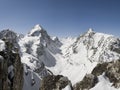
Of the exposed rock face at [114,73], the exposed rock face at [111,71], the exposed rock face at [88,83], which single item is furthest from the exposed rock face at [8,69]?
the exposed rock face at [111,71]

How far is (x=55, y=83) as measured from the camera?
392 ft

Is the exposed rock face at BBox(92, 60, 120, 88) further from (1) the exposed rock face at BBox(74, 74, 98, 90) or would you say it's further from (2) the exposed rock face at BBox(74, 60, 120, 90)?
(1) the exposed rock face at BBox(74, 74, 98, 90)

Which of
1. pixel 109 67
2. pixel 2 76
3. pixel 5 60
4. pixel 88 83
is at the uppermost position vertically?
pixel 109 67

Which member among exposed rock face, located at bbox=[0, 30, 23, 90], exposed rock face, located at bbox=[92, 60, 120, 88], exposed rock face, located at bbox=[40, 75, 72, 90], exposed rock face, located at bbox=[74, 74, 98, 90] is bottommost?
exposed rock face, located at bbox=[0, 30, 23, 90]

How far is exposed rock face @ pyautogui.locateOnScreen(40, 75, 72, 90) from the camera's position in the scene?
Answer: 383ft

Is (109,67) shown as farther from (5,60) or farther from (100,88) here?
(5,60)

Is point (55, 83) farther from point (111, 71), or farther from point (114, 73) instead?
point (111, 71)

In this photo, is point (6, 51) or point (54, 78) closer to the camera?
point (6, 51)

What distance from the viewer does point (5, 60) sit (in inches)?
2852

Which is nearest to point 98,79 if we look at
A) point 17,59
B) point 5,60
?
point 17,59

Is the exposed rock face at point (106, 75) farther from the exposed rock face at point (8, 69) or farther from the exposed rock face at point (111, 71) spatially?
the exposed rock face at point (8, 69)

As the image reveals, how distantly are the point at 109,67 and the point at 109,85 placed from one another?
39.3 ft

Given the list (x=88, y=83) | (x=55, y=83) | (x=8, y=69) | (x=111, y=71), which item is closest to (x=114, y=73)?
(x=111, y=71)

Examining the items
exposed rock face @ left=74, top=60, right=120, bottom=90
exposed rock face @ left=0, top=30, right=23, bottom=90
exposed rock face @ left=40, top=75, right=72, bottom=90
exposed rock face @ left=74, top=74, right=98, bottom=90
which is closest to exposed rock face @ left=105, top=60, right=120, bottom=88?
exposed rock face @ left=74, top=60, right=120, bottom=90
